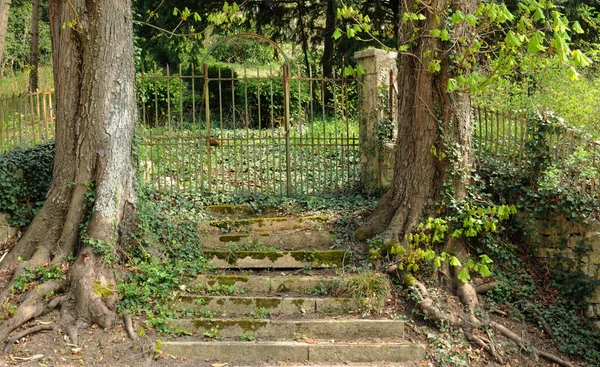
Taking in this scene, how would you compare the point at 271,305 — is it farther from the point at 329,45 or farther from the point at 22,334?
the point at 329,45

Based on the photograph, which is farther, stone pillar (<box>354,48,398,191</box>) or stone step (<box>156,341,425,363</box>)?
stone pillar (<box>354,48,398,191</box>)

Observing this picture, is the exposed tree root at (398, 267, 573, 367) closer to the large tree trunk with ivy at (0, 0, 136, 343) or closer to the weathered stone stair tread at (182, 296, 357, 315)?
the weathered stone stair tread at (182, 296, 357, 315)

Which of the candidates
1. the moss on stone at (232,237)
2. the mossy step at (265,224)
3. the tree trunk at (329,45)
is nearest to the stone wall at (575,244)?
the mossy step at (265,224)

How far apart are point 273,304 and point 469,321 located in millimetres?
2177

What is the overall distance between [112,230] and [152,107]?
879 cm

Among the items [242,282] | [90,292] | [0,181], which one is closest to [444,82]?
[242,282]

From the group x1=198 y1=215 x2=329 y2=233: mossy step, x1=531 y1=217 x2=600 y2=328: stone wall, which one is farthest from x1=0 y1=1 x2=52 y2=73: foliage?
x1=531 y1=217 x2=600 y2=328: stone wall

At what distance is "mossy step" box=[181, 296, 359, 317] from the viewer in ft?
21.0

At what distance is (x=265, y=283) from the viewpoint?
6.85 metres

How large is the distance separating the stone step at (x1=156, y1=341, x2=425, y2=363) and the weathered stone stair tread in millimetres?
619

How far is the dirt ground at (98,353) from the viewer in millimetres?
5523

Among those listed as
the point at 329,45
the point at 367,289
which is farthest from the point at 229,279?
the point at 329,45

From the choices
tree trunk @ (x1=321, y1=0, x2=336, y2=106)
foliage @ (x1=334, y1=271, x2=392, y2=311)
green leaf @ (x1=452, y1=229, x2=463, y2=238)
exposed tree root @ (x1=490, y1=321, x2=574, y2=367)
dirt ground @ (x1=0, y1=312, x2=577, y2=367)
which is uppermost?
tree trunk @ (x1=321, y1=0, x2=336, y2=106)

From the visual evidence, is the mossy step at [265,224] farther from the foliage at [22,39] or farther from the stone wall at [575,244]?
the foliage at [22,39]
